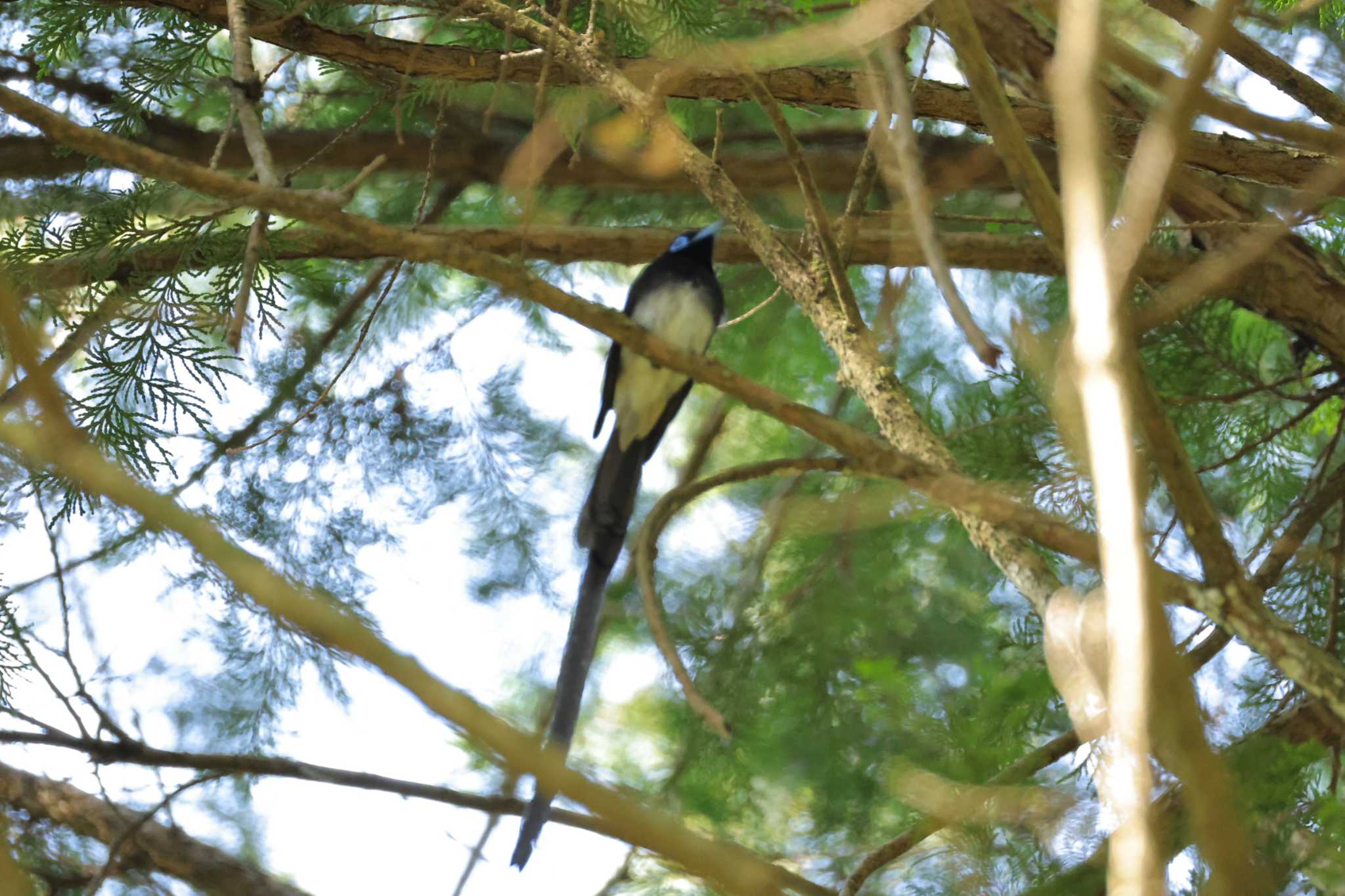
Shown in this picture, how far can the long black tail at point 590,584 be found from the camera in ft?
5.87

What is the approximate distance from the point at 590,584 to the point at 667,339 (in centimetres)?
79

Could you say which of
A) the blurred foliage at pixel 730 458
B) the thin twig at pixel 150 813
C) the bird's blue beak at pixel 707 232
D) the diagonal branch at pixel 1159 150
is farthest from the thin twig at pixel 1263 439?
the thin twig at pixel 150 813

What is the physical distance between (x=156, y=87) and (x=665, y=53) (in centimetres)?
97

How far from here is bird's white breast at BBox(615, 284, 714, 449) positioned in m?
2.90

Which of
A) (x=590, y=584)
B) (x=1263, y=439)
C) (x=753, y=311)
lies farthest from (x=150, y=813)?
(x=1263, y=439)

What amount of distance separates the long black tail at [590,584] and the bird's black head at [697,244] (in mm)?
498

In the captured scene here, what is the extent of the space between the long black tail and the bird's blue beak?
1.73 ft

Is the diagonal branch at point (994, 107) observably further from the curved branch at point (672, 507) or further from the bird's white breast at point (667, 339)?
the bird's white breast at point (667, 339)

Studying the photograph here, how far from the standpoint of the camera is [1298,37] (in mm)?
3301

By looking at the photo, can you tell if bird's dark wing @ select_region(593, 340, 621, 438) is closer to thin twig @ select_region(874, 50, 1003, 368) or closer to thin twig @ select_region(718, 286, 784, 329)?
thin twig @ select_region(718, 286, 784, 329)


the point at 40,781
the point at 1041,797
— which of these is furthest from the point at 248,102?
the point at 40,781

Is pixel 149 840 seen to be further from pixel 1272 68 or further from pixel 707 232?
pixel 1272 68

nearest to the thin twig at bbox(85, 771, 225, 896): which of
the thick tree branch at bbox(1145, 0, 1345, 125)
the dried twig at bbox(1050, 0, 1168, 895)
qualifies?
the dried twig at bbox(1050, 0, 1168, 895)

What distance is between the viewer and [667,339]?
2893 millimetres
